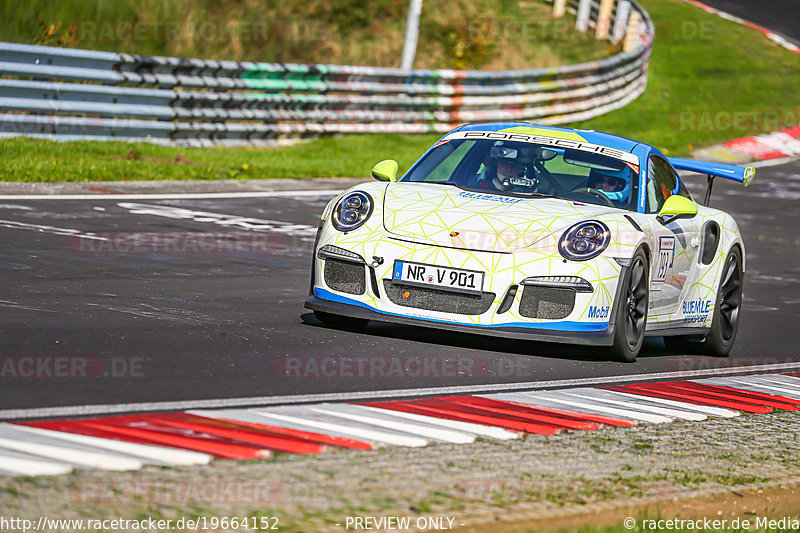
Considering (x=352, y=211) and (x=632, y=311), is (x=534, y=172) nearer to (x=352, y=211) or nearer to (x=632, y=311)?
(x=632, y=311)

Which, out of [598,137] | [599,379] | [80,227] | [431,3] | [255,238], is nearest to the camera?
[599,379]

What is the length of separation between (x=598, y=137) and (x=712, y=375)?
1.92 metres

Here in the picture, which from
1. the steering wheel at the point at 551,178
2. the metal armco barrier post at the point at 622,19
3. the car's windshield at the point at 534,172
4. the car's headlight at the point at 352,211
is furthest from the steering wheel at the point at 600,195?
the metal armco barrier post at the point at 622,19

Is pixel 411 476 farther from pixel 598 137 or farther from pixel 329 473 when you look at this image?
pixel 598 137

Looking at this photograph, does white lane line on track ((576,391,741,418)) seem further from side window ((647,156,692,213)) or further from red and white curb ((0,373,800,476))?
side window ((647,156,692,213))

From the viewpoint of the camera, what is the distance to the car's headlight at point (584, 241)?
8.07 metres

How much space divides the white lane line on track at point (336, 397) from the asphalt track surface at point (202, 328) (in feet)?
0.31

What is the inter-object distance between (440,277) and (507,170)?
1.43 meters

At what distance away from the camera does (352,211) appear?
27.6ft

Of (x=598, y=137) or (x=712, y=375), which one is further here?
(x=598, y=137)

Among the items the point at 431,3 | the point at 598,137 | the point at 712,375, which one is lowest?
the point at 712,375

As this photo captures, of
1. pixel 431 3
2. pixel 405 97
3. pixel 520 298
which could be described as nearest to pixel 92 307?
pixel 520 298

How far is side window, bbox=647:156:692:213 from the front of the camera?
9242 millimetres

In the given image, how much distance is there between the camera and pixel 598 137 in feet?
31.8
